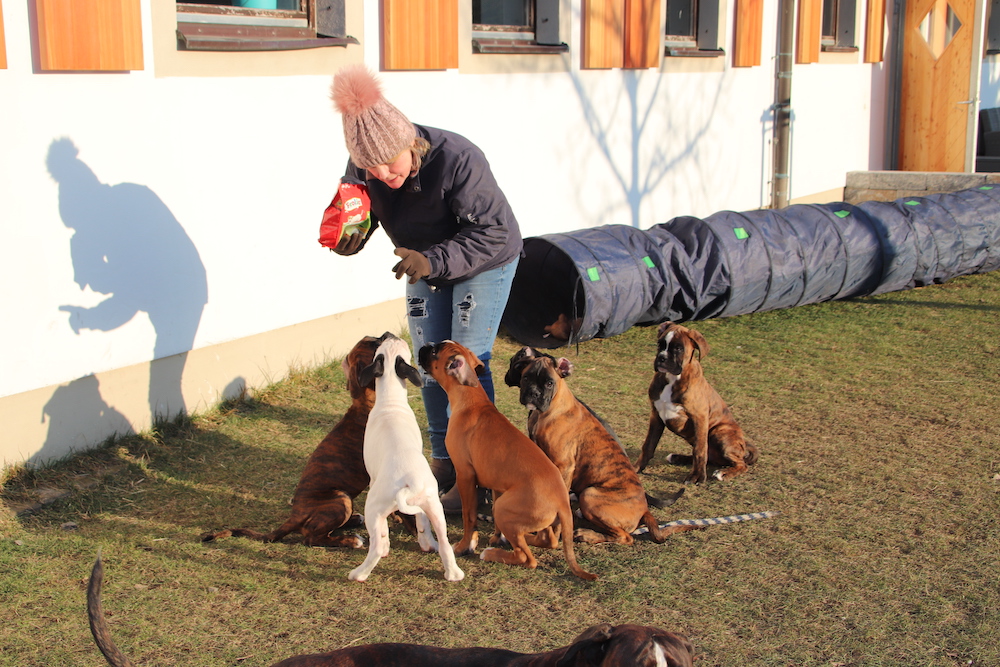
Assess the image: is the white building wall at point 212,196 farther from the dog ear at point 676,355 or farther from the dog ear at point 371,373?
the dog ear at point 676,355

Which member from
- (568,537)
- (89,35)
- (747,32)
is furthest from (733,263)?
(89,35)

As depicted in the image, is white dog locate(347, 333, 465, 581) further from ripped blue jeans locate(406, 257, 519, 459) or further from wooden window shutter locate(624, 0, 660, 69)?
wooden window shutter locate(624, 0, 660, 69)

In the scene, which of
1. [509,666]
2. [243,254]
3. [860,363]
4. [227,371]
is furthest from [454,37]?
[509,666]

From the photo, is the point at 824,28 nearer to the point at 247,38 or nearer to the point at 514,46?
the point at 514,46

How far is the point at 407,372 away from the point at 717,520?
1.68 meters

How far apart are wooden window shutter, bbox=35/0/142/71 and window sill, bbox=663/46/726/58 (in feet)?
22.3

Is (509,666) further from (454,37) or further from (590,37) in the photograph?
(590,37)

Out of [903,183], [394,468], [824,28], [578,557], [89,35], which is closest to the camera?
[394,468]

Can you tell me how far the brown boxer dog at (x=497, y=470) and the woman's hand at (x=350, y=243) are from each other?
59 centimetres

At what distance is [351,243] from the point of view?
449 centimetres

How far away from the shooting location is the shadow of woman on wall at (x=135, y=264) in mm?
5219

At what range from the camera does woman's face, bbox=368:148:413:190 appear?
13.5ft

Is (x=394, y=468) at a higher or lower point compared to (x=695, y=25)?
lower

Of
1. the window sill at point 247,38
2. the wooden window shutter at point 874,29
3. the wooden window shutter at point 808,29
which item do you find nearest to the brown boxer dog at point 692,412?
the window sill at point 247,38
